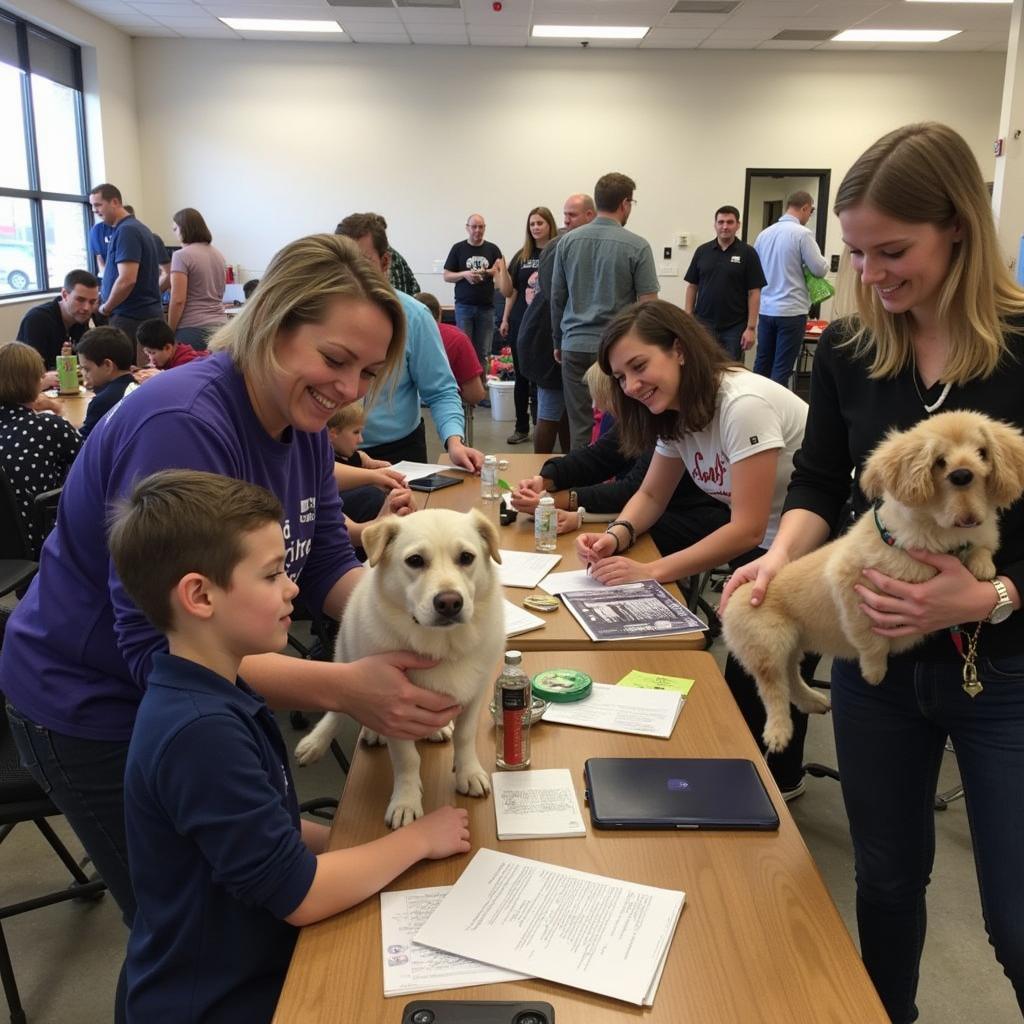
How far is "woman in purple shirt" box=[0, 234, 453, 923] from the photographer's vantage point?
124 cm

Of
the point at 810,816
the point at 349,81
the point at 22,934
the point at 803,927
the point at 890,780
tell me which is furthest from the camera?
the point at 349,81

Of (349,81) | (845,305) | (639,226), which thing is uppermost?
(349,81)

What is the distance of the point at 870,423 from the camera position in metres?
1.51

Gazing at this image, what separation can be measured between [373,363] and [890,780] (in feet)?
3.79

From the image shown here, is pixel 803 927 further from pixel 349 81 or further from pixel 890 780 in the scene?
pixel 349 81

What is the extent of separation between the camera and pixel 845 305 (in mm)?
1563

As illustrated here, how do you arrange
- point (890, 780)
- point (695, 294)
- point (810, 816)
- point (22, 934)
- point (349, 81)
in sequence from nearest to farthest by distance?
point (890, 780) → point (22, 934) → point (810, 816) → point (695, 294) → point (349, 81)

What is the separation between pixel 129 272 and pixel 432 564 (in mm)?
6225

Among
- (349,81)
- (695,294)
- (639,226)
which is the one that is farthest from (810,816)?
(349,81)

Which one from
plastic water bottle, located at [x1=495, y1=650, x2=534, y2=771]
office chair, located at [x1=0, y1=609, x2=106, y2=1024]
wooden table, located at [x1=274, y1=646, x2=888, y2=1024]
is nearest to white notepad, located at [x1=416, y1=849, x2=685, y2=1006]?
wooden table, located at [x1=274, y1=646, x2=888, y2=1024]

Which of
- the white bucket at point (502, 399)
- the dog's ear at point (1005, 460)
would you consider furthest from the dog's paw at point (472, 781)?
the white bucket at point (502, 399)

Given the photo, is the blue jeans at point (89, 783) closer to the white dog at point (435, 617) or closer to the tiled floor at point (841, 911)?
the white dog at point (435, 617)

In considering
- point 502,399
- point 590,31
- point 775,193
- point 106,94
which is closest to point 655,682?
point 502,399

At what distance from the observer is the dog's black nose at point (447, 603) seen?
1314 mm
